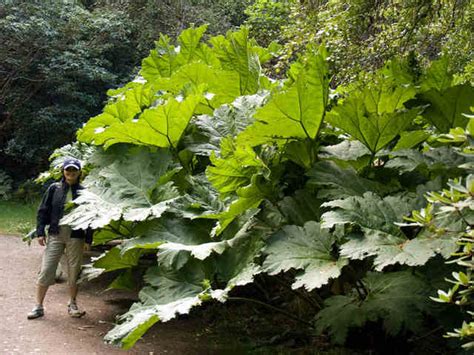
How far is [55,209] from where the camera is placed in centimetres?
453

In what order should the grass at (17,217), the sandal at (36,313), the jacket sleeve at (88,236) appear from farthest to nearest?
the grass at (17,217), the jacket sleeve at (88,236), the sandal at (36,313)

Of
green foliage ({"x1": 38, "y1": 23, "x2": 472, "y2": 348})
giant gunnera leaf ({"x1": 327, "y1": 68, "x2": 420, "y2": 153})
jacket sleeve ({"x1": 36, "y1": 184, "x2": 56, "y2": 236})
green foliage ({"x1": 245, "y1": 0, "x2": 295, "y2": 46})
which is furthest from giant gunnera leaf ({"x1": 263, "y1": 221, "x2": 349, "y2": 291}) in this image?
green foliage ({"x1": 245, "y1": 0, "x2": 295, "y2": 46})

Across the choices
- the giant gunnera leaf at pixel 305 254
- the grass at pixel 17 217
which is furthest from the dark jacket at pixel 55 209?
the grass at pixel 17 217

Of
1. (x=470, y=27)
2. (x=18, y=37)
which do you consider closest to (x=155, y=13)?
(x=18, y=37)

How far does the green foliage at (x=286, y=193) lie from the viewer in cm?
261

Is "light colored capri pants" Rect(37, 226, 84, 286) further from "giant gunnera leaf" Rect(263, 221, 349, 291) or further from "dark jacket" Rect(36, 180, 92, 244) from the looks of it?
"giant gunnera leaf" Rect(263, 221, 349, 291)

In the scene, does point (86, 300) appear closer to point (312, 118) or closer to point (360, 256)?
point (312, 118)

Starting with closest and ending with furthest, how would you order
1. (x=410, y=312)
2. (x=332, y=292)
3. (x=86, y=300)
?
1. (x=410, y=312)
2. (x=332, y=292)
3. (x=86, y=300)

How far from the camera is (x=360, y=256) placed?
2.31 m

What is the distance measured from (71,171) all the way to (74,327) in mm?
1243

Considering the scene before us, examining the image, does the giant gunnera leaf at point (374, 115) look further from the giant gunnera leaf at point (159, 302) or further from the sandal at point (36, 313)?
the sandal at point (36, 313)

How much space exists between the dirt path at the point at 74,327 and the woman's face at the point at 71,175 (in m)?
1.09

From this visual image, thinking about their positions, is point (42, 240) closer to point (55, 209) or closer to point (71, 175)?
point (55, 209)

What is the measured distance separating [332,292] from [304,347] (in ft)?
1.75
